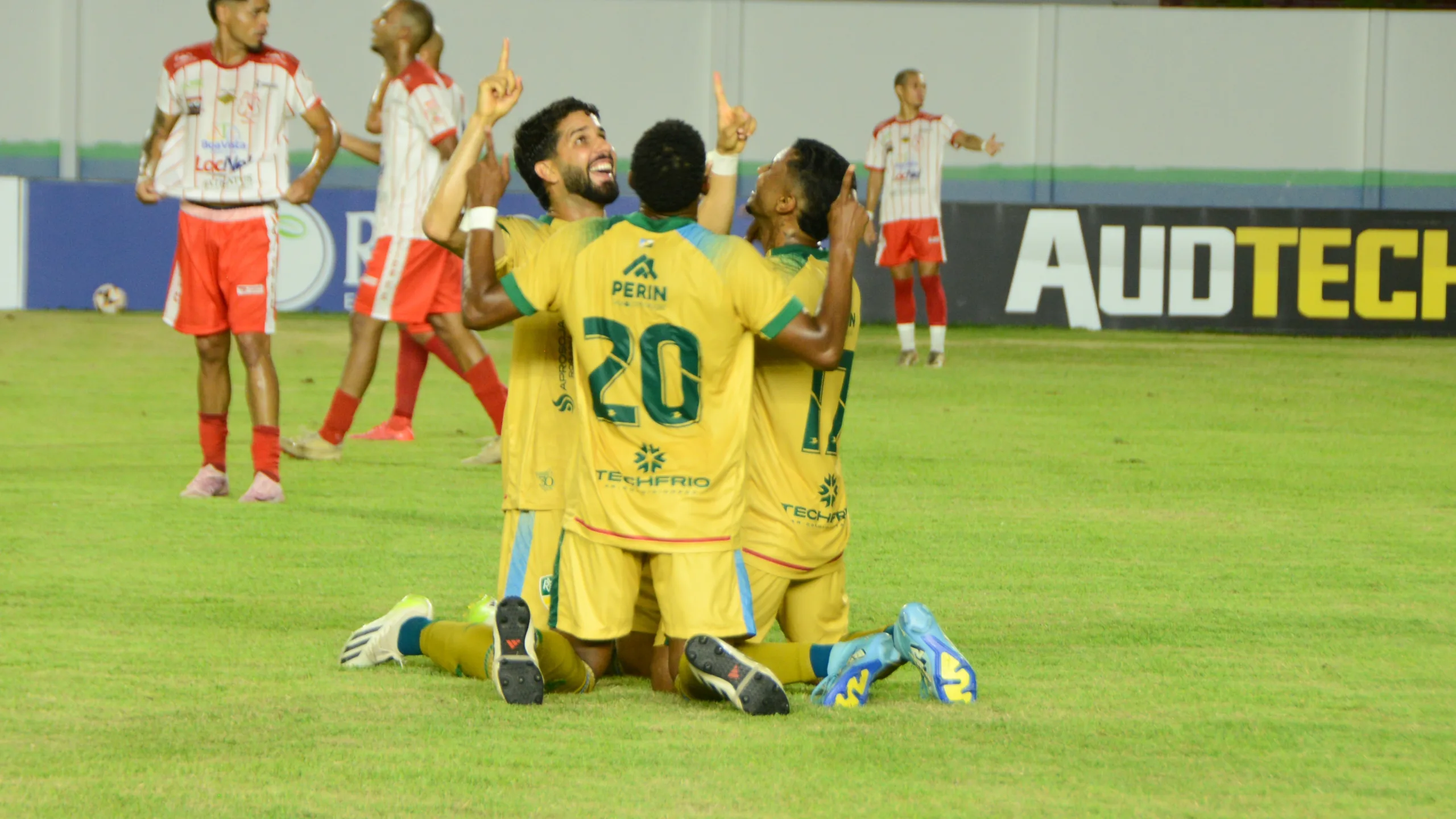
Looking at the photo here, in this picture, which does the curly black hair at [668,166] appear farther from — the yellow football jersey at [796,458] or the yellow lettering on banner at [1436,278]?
the yellow lettering on banner at [1436,278]

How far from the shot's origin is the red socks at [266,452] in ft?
24.4

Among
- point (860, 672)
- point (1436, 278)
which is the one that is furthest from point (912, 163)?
point (860, 672)

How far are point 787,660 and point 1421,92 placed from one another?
2443 centimetres

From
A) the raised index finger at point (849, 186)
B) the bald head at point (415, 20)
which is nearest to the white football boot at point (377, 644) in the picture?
the raised index finger at point (849, 186)

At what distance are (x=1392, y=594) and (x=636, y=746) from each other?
2990mm

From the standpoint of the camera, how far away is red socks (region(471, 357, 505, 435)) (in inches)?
340

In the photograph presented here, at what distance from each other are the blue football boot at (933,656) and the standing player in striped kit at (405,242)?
4.83m

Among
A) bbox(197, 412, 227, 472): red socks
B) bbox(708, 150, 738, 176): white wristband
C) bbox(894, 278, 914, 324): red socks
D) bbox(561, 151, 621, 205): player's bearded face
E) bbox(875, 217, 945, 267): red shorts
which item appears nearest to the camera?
bbox(561, 151, 621, 205): player's bearded face

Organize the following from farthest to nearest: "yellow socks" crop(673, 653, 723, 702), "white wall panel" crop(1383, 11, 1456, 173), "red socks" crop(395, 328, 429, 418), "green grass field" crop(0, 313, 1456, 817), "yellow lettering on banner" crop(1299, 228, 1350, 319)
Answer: "white wall panel" crop(1383, 11, 1456, 173) < "yellow lettering on banner" crop(1299, 228, 1350, 319) < "red socks" crop(395, 328, 429, 418) < "yellow socks" crop(673, 653, 723, 702) < "green grass field" crop(0, 313, 1456, 817)

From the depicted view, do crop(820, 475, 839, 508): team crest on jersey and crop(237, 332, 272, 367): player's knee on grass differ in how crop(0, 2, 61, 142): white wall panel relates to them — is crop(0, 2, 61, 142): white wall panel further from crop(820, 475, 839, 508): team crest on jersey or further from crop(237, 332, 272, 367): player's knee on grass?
crop(820, 475, 839, 508): team crest on jersey

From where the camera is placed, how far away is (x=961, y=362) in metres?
15.0

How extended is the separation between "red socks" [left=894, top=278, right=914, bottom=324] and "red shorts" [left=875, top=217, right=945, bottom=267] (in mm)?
282

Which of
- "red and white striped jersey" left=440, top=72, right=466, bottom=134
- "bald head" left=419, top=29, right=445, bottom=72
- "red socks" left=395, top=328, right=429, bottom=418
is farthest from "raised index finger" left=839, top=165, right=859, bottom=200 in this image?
"red socks" left=395, top=328, right=429, bottom=418

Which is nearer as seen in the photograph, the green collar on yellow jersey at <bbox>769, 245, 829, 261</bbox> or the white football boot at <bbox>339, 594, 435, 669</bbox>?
the white football boot at <bbox>339, 594, 435, 669</bbox>
